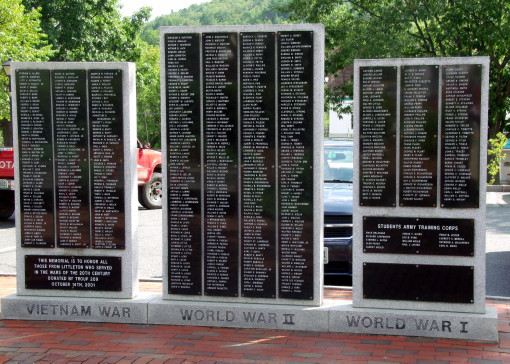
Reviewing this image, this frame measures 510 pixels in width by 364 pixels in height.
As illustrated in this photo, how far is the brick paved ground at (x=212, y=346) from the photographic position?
5.42 meters

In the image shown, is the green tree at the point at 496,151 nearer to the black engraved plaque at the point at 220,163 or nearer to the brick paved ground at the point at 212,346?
the brick paved ground at the point at 212,346

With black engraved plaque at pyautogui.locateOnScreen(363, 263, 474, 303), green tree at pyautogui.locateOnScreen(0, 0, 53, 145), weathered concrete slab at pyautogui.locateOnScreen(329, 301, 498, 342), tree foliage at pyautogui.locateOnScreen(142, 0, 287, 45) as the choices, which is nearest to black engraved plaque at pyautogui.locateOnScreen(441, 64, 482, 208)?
black engraved plaque at pyautogui.locateOnScreen(363, 263, 474, 303)

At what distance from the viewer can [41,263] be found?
6.71 m

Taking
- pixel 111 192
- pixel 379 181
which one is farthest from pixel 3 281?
pixel 379 181

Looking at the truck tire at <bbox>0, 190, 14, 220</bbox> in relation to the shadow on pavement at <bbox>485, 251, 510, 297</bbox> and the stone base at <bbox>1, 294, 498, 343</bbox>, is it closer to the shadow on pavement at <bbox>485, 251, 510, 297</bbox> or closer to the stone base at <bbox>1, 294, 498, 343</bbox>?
the stone base at <bbox>1, 294, 498, 343</bbox>

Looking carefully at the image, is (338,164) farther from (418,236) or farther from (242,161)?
(418,236)

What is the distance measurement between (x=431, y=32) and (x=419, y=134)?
2147 centimetres

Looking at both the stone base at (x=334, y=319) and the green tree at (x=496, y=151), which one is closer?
the stone base at (x=334, y=319)

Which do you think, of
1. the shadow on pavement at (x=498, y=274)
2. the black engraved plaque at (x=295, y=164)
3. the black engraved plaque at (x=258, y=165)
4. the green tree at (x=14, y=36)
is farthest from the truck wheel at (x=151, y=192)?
the black engraved plaque at (x=295, y=164)

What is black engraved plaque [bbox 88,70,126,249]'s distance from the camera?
6445 millimetres

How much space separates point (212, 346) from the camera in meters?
5.78

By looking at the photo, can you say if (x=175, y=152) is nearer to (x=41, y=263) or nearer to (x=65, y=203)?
(x=65, y=203)

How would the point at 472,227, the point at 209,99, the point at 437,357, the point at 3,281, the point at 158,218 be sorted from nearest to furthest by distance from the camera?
the point at 437,357 → the point at 472,227 → the point at 209,99 → the point at 3,281 → the point at 158,218

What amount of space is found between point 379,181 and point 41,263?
3148 millimetres
